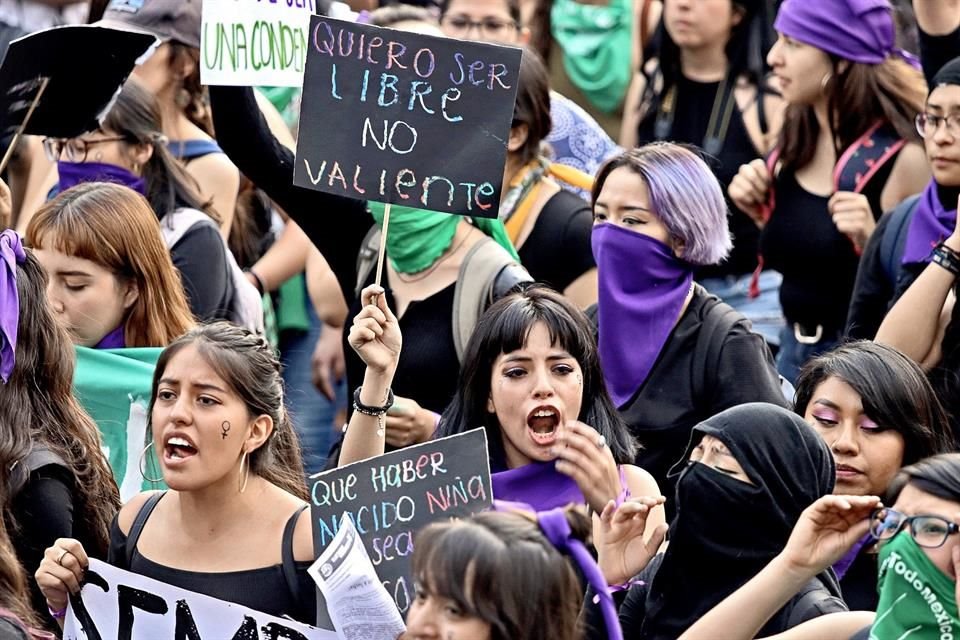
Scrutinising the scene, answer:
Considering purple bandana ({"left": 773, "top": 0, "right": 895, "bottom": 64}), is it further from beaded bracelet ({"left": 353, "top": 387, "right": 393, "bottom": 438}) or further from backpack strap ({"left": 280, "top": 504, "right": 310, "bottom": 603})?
backpack strap ({"left": 280, "top": 504, "right": 310, "bottom": 603})

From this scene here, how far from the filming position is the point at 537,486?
5285mm

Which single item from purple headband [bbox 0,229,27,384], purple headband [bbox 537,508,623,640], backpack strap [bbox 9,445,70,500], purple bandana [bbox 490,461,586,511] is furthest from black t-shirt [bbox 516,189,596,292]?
purple headband [bbox 537,508,623,640]

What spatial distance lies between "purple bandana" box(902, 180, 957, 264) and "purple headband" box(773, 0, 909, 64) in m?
0.96

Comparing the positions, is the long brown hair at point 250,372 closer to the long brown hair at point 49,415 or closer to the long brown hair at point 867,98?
the long brown hair at point 49,415

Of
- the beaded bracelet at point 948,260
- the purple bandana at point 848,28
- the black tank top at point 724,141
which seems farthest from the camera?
the black tank top at point 724,141

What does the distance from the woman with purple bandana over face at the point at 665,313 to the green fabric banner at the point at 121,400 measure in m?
1.38

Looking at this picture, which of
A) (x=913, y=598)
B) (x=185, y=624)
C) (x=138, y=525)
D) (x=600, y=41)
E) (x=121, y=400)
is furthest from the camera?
(x=600, y=41)

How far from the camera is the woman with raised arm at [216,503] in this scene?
16.2 ft

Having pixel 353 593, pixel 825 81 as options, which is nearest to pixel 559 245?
pixel 825 81

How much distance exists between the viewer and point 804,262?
7125 millimetres

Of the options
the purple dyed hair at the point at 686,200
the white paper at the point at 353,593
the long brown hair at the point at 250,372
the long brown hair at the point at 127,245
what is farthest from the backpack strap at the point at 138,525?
the purple dyed hair at the point at 686,200

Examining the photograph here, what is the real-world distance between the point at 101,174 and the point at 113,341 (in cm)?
95

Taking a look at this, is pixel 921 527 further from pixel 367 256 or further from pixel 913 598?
pixel 367 256

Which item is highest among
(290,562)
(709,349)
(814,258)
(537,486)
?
(814,258)
